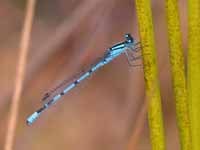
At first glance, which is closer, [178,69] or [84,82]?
[178,69]

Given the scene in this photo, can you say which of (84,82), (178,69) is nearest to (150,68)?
(178,69)

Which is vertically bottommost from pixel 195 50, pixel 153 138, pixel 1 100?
pixel 153 138

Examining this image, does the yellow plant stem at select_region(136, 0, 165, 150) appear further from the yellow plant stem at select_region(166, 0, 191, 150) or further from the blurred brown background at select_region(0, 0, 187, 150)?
A: the blurred brown background at select_region(0, 0, 187, 150)

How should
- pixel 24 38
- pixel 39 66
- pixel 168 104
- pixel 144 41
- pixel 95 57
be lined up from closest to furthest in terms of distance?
pixel 144 41 → pixel 24 38 → pixel 39 66 → pixel 95 57 → pixel 168 104

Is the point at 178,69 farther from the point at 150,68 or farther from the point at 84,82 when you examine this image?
the point at 84,82

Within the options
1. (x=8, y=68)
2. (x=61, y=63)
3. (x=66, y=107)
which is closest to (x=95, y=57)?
(x=61, y=63)

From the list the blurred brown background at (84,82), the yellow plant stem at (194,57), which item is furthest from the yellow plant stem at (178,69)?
the blurred brown background at (84,82)

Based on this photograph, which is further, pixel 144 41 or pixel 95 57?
pixel 95 57

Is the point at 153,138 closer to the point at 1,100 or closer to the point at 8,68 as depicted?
the point at 1,100
